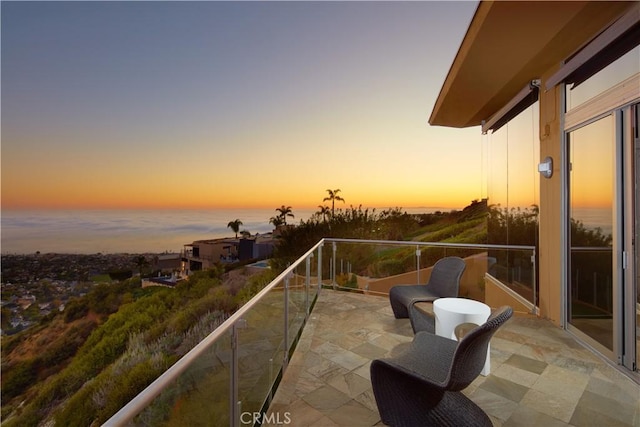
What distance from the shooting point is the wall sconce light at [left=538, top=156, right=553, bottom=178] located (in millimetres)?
4285

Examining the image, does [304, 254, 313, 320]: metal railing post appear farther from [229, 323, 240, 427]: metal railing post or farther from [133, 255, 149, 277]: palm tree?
[133, 255, 149, 277]: palm tree

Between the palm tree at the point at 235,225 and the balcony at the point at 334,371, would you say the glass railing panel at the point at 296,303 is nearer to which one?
the balcony at the point at 334,371

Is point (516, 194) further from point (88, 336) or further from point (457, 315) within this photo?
point (88, 336)

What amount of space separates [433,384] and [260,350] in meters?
1.20

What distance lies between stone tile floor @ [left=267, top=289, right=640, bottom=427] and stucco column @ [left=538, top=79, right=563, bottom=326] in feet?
1.23

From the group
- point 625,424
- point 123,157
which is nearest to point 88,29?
point 123,157

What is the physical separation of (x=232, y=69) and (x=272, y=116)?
2.53 metres

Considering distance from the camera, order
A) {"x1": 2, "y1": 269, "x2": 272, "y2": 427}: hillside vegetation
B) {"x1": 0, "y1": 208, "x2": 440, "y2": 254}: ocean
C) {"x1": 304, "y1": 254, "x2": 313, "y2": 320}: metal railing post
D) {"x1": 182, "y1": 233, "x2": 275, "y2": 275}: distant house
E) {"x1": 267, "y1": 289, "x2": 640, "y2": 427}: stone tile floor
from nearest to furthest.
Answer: {"x1": 267, "y1": 289, "x2": 640, "y2": 427}: stone tile floor < {"x1": 304, "y1": 254, "x2": 313, "y2": 320}: metal railing post < {"x1": 2, "y1": 269, "x2": 272, "y2": 427}: hillside vegetation < {"x1": 0, "y1": 208, "x2": 440, "y2": 254}: ocean < {"x1": 182, "y1": 233, "x2": 275, "y2": 275}: distant house

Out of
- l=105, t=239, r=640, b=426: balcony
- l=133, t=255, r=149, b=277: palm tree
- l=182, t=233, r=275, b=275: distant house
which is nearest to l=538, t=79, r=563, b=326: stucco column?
l=105, t=239, r=640, b=426: balcony

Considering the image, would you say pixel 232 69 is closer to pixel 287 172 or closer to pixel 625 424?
pixel 287 172

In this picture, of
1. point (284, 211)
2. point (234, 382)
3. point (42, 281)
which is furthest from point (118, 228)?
point (234, 382)

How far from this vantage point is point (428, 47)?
829 centimetres

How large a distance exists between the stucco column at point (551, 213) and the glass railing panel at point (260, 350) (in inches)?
143

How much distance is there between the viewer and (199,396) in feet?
4.84
